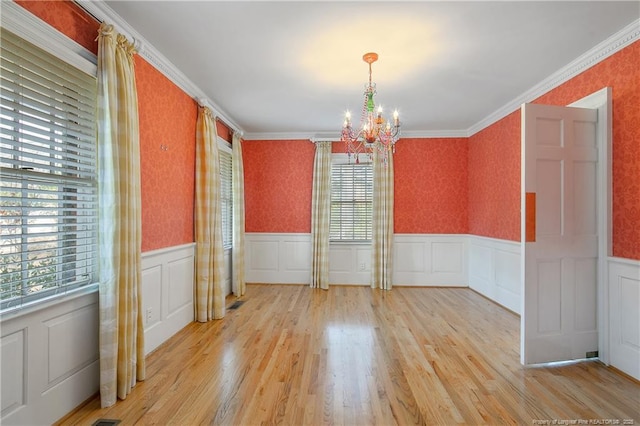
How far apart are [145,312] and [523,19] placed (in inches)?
164

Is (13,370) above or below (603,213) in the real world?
below

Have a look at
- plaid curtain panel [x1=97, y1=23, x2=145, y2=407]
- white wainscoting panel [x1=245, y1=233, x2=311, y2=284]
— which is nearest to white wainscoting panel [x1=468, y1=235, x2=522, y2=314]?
white wainscoting panel [x1=245, y1=233, x2=311, y2=284]

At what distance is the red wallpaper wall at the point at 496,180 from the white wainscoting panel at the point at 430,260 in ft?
1.60

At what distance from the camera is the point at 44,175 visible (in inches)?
75.6

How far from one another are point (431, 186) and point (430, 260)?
141cm

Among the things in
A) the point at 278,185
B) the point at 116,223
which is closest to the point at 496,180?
the point at 278,185

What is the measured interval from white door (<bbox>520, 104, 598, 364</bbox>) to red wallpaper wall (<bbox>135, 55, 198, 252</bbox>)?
3476 millimetres

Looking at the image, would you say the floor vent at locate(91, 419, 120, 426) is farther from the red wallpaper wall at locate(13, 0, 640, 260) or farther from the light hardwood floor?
the red wallpaper wall at locate(13, 0, 640, 260)

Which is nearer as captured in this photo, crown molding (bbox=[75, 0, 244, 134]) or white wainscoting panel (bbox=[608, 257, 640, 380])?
crown molding (bbox=[75, 0, 244, 134])

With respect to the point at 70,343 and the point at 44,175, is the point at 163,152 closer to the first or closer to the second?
the point at 44,175

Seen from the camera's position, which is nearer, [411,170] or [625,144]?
[625,144]

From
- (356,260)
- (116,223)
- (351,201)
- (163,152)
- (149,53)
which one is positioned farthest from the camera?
(351,201)

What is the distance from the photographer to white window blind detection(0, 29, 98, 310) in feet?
5.67

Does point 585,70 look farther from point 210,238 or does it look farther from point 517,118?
point 210,238
